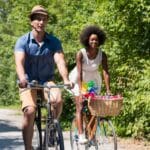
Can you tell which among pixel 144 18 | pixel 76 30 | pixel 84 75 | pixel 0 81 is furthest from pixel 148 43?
pixel 0 81

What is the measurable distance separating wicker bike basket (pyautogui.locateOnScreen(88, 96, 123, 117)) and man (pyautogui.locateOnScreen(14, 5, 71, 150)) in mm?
933

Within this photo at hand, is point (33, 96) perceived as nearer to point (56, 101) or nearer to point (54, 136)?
point (56, 101)

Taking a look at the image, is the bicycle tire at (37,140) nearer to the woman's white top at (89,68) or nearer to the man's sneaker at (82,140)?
the man's sneaker at (82,140)

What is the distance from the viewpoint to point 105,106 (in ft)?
23.9

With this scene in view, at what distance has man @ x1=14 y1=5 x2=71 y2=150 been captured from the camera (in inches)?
252

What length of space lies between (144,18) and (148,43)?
0.98 meters

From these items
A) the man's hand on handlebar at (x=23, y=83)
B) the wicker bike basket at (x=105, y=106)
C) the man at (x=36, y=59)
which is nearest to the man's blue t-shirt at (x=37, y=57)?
the man at (x=36, y=59)

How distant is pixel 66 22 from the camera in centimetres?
1827

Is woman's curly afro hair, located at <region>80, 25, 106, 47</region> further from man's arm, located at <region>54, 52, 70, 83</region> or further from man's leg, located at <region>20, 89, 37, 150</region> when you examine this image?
man's leg, located at <region>20, 89, 37, 150</region>

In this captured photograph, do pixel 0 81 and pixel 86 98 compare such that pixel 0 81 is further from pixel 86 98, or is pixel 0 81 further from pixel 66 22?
pixel 86 98

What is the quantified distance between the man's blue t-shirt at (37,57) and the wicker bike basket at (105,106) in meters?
0.98

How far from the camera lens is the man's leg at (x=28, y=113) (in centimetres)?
629

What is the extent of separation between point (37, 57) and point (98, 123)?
5.76ft

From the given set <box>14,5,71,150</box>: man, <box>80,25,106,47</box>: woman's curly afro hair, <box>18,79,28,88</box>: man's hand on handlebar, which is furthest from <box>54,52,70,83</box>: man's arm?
<box>80,25,106,47</box>: woman's curly afro hair
